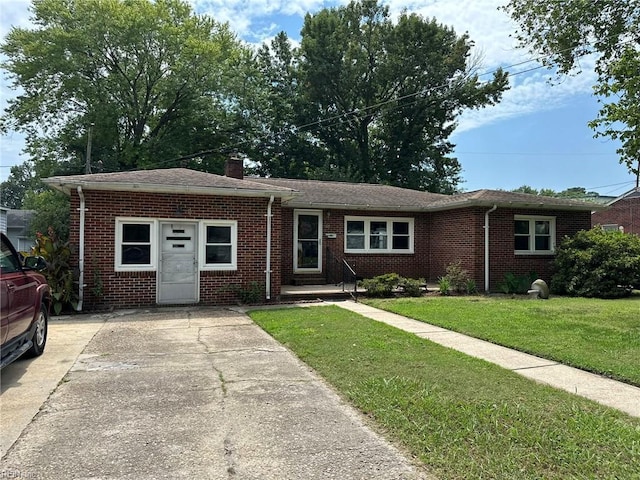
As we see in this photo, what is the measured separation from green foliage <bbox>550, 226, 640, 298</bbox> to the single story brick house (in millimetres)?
902

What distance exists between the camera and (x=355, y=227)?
15227mm

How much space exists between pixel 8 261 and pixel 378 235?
1151cm

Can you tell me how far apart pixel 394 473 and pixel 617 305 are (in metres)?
10.6

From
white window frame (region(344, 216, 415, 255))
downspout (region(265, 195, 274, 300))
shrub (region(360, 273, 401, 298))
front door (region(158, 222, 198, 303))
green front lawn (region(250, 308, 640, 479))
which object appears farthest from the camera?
white window frame (region(344, 216, 415, 255))

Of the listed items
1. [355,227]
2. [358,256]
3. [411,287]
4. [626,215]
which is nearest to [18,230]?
[355,227]

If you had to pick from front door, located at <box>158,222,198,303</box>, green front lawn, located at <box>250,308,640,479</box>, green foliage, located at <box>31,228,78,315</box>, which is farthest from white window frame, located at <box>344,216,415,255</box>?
green front lawn, located at <box>250,308,640,479</box>

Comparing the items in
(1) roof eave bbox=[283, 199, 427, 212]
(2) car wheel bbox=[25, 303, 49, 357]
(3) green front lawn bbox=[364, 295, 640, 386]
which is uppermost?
(1) roof eave bbox=[283, 199, 427, 212]

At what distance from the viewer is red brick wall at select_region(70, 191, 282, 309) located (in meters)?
10.3

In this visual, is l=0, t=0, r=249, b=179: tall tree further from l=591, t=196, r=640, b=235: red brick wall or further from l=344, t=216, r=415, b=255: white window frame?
l=591, t=196, r=640, b=235: red brick wall

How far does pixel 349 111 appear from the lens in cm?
3722

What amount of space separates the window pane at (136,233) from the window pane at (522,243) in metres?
11.1

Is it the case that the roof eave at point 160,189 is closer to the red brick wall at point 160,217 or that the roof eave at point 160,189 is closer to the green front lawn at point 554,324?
the red brick wall at point 160,217

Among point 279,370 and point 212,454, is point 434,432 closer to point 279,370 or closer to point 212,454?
point 212,454

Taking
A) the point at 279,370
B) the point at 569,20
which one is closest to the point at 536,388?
the point at 279,370
